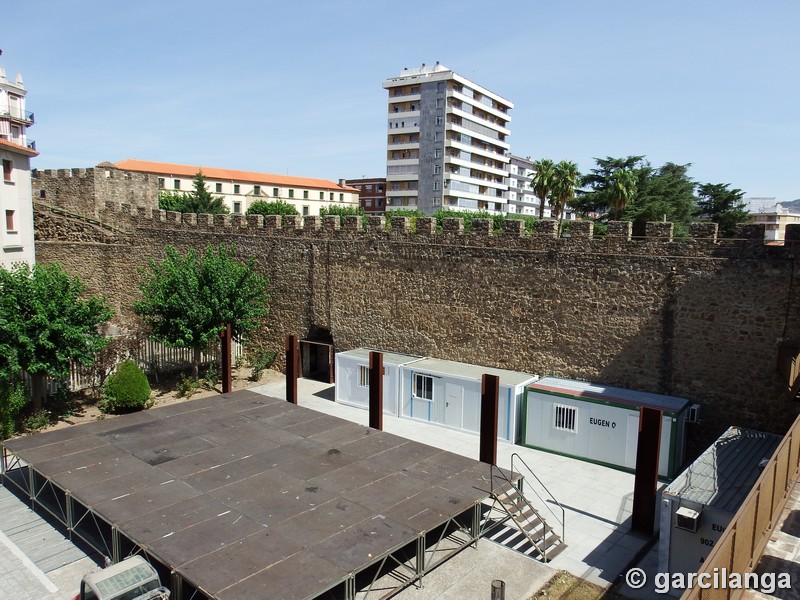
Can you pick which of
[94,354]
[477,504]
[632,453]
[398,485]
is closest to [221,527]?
[398,485]

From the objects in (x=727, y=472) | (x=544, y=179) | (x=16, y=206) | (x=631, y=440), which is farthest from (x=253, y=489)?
(x=544, y=179)

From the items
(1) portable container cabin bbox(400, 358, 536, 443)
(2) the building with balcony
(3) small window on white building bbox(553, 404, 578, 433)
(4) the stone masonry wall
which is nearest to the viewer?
(4) the stone masonry wall

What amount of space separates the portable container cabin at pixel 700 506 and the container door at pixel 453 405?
6.98 meters

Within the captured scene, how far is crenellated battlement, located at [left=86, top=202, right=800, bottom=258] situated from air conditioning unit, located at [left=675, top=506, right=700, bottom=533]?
6.97 meters

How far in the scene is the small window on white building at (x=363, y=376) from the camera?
62.2ft

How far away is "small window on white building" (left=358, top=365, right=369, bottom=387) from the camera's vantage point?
1897 centimetres

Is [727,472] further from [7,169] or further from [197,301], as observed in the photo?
[7,169]

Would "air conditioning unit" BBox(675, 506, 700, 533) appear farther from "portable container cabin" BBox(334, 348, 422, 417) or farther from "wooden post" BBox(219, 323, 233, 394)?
"wooden post" BBox(219, 323, 233, 394)

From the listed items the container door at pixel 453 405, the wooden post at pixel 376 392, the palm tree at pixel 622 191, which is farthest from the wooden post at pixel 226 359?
the palm tree at pixel 622 191

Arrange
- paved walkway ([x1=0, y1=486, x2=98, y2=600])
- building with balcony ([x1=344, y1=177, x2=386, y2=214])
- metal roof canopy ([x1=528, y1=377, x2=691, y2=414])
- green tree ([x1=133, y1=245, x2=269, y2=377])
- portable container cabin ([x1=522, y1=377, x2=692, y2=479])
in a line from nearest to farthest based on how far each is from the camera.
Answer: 1. paved walkway ([x1=0, y1=486, x2=98, y2=600])
2. portable container cabin ([x1=522, y1=377, x2=692, y2=479])
3. metal roof canopy ([x1=528, y1=377, x2=691, y2=414])
4. green tree ([x1=133, y1=245, x2=269, y2=377])
5. building with balcony ([x1=344, y1=177, x2=386, y2=214])

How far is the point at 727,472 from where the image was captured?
10.5m

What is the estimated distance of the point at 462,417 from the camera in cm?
1686

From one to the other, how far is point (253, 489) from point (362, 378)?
8.78m

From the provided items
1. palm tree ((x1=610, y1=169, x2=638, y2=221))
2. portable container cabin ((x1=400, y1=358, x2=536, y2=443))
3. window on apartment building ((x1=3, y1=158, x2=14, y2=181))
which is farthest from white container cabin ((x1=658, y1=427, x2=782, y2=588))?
palm tree ((x1=610, y1=169, x2=638, y2=221))
